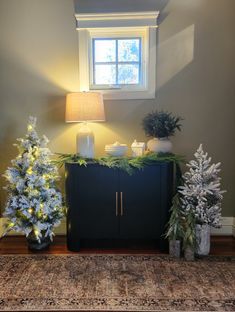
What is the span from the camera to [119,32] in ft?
9.35

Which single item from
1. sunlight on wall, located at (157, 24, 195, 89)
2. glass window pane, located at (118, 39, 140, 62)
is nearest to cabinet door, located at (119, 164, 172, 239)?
sunlight on wall, located at (157, 24, 195, 89)

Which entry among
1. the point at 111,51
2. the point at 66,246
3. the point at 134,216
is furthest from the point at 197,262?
the point at 111,51

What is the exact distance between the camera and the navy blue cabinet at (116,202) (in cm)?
→ 251

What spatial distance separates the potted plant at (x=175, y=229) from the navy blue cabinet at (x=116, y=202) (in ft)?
0.29

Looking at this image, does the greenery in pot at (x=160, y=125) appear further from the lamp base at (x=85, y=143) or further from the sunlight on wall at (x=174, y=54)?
the lamp base at (x=85, y=143)

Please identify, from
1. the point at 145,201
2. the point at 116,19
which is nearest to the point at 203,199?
the point at 145,201

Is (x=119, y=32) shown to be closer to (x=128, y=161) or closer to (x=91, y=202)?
(x=128, y=161)

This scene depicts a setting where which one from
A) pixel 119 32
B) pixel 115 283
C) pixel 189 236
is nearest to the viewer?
pixel 115 283

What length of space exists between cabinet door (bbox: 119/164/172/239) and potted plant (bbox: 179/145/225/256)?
21 centimetres

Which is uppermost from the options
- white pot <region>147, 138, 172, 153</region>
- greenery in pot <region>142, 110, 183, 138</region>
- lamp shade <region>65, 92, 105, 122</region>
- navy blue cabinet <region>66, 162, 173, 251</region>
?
lamp shade <region>65, 92, 105, 122</region>

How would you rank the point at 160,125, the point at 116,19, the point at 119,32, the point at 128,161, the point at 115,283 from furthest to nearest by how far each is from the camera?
the point at 119,32, the point at 116,19, the point at 160,125, the point at 128,161, the point at 115,283

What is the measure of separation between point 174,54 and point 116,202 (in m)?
1.66

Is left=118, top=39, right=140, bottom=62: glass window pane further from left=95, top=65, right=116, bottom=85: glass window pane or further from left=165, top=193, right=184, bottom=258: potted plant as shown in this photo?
left=165, top=193, right=184, bottom=258: potted plant

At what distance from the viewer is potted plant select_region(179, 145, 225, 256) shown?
7.97 ft
